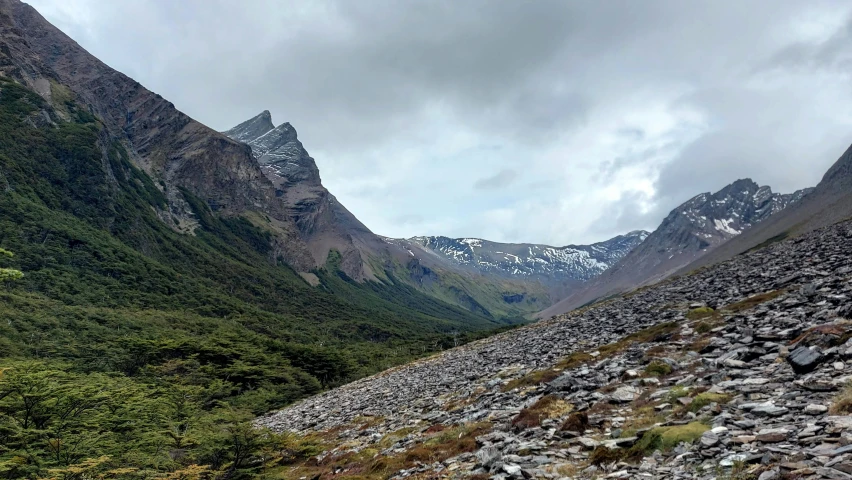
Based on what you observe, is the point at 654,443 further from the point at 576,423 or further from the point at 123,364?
the point at 123,364

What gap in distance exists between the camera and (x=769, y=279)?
3362cm

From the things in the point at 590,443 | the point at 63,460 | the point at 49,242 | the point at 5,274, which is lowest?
the point at 590,443

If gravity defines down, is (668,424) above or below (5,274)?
below

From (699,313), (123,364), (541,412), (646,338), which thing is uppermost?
(123,364)

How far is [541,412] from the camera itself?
1545cm

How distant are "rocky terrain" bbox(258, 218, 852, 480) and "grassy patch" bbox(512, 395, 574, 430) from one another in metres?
0.07

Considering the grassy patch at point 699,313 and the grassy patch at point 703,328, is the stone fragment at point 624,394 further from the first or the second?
the grassy patch at point 699,313

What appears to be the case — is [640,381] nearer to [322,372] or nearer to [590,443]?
[590,443]

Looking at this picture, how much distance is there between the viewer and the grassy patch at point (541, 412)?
1503 centimetres

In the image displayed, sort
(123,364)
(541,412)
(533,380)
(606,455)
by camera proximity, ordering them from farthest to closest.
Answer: (123,364) → (533,380) → (541,412) → (606,455)

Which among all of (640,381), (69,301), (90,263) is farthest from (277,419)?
(90,263)

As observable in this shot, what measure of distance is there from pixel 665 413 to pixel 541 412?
4526 mm

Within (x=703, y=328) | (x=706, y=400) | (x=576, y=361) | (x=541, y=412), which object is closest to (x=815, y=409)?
(x=706, y=400)

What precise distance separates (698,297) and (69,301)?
160 metres
